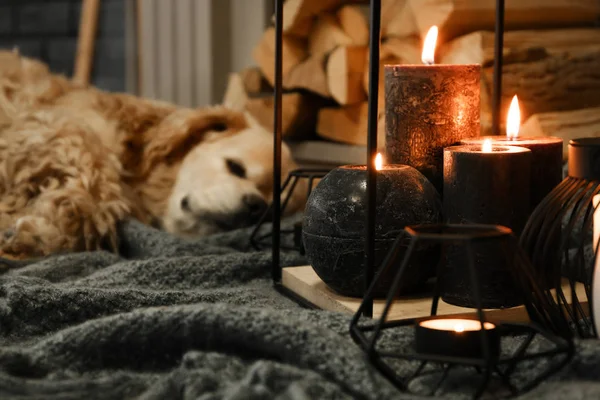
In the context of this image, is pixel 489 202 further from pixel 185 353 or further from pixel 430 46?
pixel 185 353

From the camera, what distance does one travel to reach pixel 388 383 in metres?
0.67

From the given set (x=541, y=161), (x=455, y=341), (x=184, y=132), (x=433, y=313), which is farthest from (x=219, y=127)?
(x=455, y=341)

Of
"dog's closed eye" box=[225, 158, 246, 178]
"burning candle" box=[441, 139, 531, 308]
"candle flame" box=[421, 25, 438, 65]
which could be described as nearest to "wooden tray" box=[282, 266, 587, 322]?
"burning candle" box=[441, 139, 531, 308]

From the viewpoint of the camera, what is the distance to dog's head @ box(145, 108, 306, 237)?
158cm

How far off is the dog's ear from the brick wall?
110cm

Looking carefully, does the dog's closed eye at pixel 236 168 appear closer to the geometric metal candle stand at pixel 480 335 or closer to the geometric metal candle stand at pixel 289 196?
the geometric metal candle stand at pixel 289 196

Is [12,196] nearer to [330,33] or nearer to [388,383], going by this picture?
[330,33]

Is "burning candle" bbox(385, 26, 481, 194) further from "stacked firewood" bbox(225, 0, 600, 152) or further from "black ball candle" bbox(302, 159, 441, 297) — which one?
"stacked firewood" bbox(225, 0, 600, 152)

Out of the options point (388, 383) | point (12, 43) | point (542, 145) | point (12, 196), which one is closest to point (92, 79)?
point (12, 43)

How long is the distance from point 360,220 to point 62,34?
2267 millimetres

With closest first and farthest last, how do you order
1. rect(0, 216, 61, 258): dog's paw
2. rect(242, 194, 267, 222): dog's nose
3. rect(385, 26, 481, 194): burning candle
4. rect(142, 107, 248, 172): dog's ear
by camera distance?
rect(385, 26, 481, 194): burning candle < rect(0, 216, 61, 258): dog's paw < rect(242, 194, 267, 222): dog's nose < rect(142, 107, 248, 172): dog's ear

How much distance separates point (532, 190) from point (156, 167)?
99 centimetres

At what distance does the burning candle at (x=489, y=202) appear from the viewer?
0.84 meters

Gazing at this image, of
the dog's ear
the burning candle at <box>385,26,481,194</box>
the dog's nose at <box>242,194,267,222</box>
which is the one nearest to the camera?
the burning candle at <box>385,26,481,194</box>
